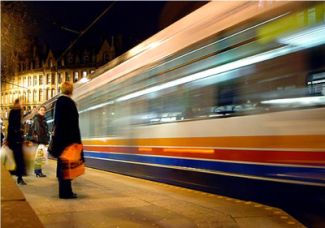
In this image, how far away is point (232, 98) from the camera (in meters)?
6.94

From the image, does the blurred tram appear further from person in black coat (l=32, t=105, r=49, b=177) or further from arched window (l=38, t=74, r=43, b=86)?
arched window (l=38, t=74, r=43, b=86)

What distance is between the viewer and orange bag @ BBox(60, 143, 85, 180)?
7.05 meters

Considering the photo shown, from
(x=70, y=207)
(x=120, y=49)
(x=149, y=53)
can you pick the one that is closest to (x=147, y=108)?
(x=149, y=53)

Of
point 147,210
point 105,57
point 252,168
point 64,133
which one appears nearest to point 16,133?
point 64,133

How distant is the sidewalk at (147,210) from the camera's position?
546cm

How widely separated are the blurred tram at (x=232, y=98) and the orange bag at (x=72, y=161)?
177 cm

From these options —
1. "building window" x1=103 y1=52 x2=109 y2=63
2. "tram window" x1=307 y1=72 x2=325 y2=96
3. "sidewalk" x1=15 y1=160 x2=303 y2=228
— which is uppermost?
"building window" x1=103 y1=52 x2=109 y2=63

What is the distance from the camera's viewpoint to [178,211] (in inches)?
242

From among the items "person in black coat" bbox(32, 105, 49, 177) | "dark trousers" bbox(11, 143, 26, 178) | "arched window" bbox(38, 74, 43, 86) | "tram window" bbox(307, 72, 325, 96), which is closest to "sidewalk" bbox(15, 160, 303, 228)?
"dark trousers" bbox(11, 143, 26, 178)

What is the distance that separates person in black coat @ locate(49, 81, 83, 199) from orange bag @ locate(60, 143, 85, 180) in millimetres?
50

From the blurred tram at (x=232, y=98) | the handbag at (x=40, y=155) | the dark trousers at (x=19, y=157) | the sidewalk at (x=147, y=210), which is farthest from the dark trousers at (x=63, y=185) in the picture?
the handbag at (x=40, y=155)

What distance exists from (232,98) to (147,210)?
1.93 m

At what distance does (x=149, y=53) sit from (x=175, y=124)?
2.16 meters

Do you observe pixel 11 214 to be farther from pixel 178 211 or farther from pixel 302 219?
pixel 302 219
